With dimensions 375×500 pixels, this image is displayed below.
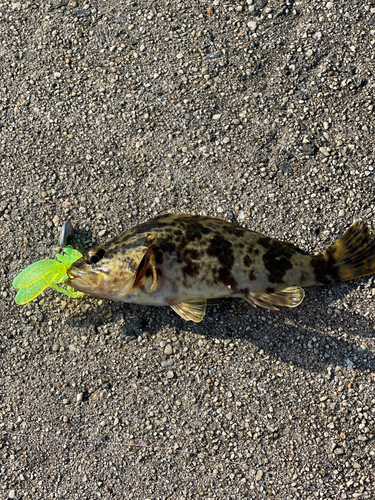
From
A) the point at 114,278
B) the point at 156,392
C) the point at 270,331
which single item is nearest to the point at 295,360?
the point at 270,331

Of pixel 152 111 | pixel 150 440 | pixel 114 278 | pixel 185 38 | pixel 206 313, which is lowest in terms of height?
pixel 150 440

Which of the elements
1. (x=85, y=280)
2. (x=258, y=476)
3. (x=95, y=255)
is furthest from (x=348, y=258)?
(x=85, y=280)

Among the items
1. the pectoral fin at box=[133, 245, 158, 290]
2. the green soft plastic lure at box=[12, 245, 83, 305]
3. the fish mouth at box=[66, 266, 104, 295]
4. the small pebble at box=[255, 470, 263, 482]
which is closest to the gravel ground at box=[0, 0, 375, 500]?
the small pebble at box=[255, 470, 263, 482]

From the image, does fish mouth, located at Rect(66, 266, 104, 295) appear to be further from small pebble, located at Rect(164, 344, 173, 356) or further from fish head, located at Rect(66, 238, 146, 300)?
small pebble, located at Rect(164, 344, 173, 356)

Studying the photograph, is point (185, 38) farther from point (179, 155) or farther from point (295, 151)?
point (295, 151)

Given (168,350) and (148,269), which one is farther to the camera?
(168,350)

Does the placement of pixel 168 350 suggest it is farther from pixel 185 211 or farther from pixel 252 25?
pixel 252 25
